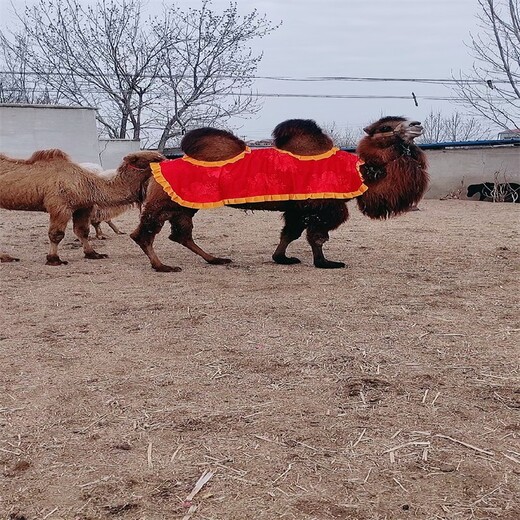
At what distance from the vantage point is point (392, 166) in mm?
6930

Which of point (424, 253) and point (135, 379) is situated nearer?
point (135, 379)

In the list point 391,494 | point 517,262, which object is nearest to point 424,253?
point 517,262

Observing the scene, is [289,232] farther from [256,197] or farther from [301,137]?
[301,137]

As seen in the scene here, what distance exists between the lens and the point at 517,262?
24.2 feet

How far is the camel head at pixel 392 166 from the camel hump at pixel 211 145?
4.34 ft

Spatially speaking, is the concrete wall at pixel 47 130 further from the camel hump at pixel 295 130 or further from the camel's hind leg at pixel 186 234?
the camel hump at pixel 295 130

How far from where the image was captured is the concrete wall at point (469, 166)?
17.0m

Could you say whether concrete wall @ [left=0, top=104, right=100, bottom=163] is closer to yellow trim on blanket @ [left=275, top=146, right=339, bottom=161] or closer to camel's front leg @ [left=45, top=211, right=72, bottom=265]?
camel's front leg @ [left=45, top=211, right=72, bottom=265]

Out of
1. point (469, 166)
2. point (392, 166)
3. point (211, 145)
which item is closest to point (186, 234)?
point (211, 145)

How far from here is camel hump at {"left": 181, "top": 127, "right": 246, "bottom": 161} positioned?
23.2 ft

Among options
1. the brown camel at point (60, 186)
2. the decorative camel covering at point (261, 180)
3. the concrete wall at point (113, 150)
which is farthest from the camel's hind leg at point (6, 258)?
the concrete wall at point (113, 150)

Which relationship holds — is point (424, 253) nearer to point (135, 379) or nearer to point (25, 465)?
point (135, 379)

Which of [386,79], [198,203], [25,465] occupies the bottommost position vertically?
[25,465]

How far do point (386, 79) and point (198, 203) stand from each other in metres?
38.1
